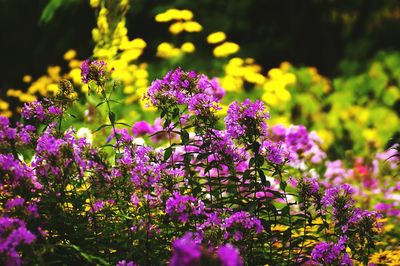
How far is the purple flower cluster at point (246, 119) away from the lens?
97.6 inches

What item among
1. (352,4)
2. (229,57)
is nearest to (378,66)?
(352,4)

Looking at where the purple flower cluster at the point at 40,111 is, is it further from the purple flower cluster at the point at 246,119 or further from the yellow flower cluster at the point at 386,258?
the yellow flower cluster at the point at 386,258

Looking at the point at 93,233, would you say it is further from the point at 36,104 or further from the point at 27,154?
the point at 27,154

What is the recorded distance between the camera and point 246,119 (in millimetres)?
2490

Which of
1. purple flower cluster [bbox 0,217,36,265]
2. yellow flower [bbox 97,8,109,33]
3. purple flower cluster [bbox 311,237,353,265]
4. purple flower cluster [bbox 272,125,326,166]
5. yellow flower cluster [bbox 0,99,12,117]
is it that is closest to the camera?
purple flower cluster [bbox 0,217,36,265]

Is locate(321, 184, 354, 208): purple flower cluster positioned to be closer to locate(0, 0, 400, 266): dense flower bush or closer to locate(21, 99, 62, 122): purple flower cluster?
locate(0, 0, 400, 266): dense flower bush

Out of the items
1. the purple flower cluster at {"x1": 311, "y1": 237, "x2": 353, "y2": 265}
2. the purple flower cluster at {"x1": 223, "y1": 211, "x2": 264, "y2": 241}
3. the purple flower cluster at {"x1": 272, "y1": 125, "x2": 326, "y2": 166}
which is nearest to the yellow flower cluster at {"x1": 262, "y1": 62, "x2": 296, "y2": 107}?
the purple flower cluster at {"x1": 272, "y1": 125, "x2": 326, "y2": 166}

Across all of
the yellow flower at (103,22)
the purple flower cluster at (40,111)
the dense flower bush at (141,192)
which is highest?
the yellow flower at (103,22)

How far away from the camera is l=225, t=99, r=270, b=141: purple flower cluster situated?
2.48 meters

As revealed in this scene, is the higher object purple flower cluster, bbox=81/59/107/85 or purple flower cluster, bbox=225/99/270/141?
purple flower cluster, bbox=81/59/107/85

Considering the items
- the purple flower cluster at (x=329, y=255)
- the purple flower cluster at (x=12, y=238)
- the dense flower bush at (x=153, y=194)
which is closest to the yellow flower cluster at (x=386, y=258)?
the dense flower bush at (x=153, y=194)

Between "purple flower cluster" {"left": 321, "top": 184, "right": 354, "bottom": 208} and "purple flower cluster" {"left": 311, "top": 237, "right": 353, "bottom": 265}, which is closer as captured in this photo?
"purple flower cluster" {"left": 311, "top": 237, "right": 353, "bottom": 265}

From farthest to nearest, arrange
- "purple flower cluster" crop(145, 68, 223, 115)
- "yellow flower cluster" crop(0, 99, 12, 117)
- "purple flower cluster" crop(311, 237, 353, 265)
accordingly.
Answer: "yellow flower cluster" crop(0, 99, 12, 117) → "purple flower cluster" crop(145, 68, 223, 115) → "purple flower cluster" crop(311, 237, 353, 265)

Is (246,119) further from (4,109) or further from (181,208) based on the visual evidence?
(4,109)
